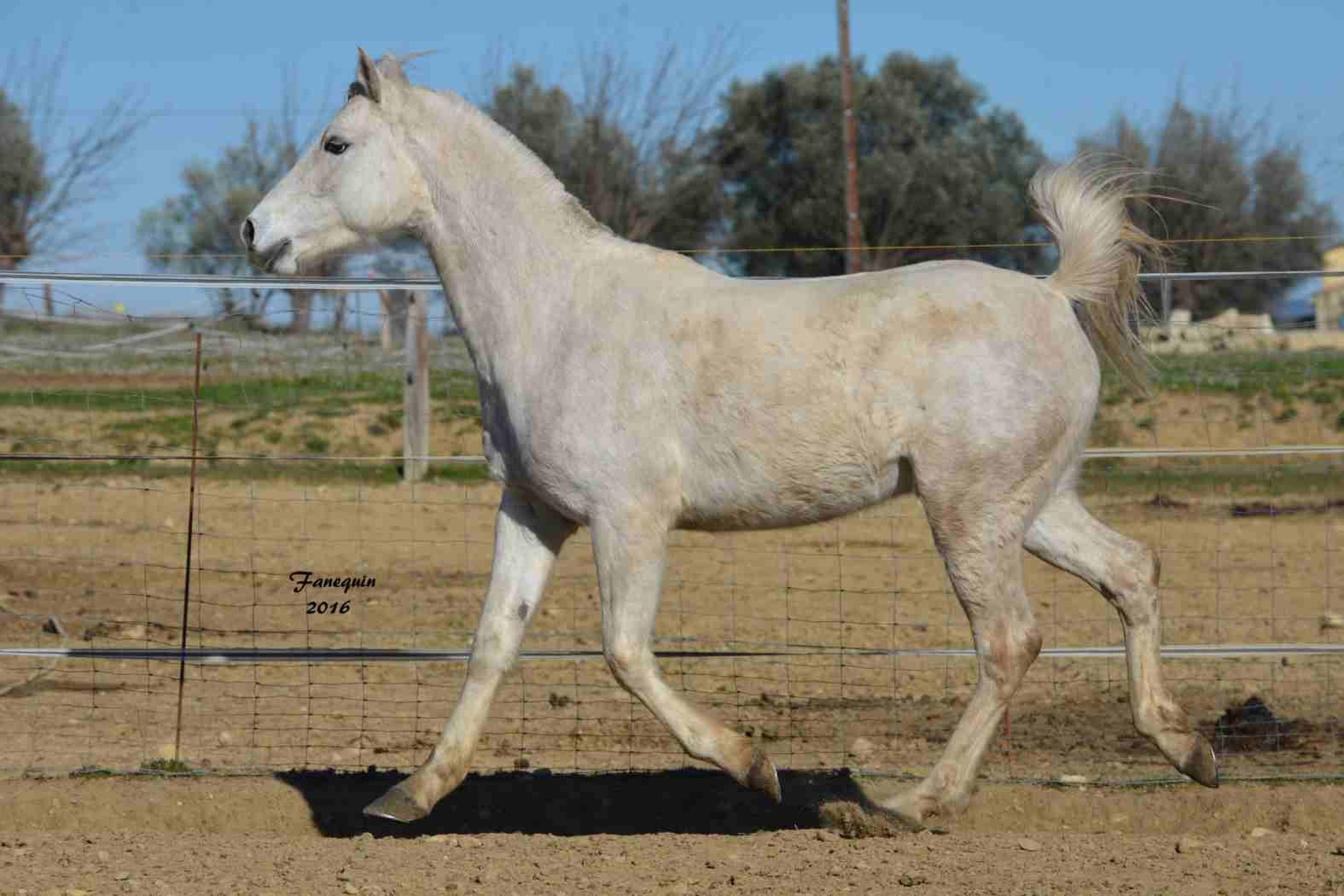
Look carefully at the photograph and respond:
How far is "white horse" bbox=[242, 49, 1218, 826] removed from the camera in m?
4.64

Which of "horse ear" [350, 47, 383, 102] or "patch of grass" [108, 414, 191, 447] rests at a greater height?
"horse ear" [350, 47, 383, 102]

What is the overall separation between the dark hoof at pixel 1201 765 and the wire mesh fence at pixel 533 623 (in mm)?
1204

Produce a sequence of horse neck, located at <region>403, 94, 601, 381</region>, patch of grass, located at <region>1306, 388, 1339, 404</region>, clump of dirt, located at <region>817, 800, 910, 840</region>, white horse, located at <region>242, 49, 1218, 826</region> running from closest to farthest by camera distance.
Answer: white horse, located at <region>242, 49, 1218, 826</region> < clump of dirt, located at <region>817, 800, 910, 840</region> < horse neck, located at <region>403, 94, 601, 381</region> < patch of grass, located at <region>1306, 388, 1339, 404</region>

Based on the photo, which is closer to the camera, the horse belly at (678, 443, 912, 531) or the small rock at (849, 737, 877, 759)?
the horse belly at (678, 443, 912, 531)

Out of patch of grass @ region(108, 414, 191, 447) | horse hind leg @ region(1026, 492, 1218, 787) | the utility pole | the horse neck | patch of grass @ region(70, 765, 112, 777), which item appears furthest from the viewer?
the utility pole

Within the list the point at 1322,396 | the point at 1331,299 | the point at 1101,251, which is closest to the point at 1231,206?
the point at 1331,299

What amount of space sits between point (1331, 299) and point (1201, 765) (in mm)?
31210

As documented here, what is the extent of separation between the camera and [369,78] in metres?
5.00

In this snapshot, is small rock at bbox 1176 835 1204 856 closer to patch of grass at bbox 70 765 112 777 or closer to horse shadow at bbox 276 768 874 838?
horse shadow at bbox 276 768 874 838

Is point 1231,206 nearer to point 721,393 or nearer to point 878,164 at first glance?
point 878,164

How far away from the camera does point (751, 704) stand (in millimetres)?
7145

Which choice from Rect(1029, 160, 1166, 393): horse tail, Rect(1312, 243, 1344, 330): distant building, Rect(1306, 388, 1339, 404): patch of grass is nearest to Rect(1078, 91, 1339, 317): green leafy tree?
Rect(1312, 243, 1344, 330): distant building

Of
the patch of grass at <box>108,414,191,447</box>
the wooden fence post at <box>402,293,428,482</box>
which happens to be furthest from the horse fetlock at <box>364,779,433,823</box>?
the patch of grass at <box>108,414,191,447</box>

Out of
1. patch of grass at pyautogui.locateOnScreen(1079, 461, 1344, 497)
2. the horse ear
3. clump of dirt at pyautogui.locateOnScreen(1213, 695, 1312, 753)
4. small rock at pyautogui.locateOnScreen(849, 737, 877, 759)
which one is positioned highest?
the horse ear
